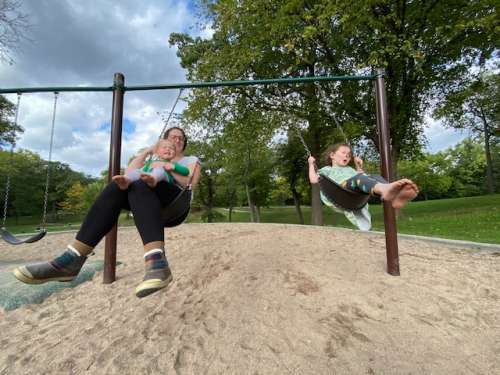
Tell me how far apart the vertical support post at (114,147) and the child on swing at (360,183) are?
2003mm

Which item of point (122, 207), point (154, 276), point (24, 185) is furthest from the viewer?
point (24, 185)

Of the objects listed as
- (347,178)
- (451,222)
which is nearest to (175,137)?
(347,178)

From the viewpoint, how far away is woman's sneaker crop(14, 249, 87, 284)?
173cm

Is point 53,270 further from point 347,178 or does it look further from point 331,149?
point 331,149

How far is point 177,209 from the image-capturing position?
201 cm

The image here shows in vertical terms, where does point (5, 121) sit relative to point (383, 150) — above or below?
above

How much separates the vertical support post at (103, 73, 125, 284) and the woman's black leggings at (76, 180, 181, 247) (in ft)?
3.61

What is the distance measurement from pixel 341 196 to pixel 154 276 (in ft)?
5.51

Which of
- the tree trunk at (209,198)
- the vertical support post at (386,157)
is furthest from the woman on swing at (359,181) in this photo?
the tree trunk at (209,198)

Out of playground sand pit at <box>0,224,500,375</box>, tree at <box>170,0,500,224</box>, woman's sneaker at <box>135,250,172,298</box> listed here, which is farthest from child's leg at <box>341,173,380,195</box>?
tree at <box>170,0,500,224</box>

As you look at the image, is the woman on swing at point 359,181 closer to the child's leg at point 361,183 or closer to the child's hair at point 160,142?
the child's leg at point 361,183

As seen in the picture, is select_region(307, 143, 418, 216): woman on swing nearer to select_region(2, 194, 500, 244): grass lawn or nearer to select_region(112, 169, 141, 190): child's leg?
select_region(112, 169, 141, 190): child's leg

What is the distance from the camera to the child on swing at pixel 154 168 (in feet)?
5.96

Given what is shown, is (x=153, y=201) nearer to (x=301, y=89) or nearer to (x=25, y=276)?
(x=25, y=276)
